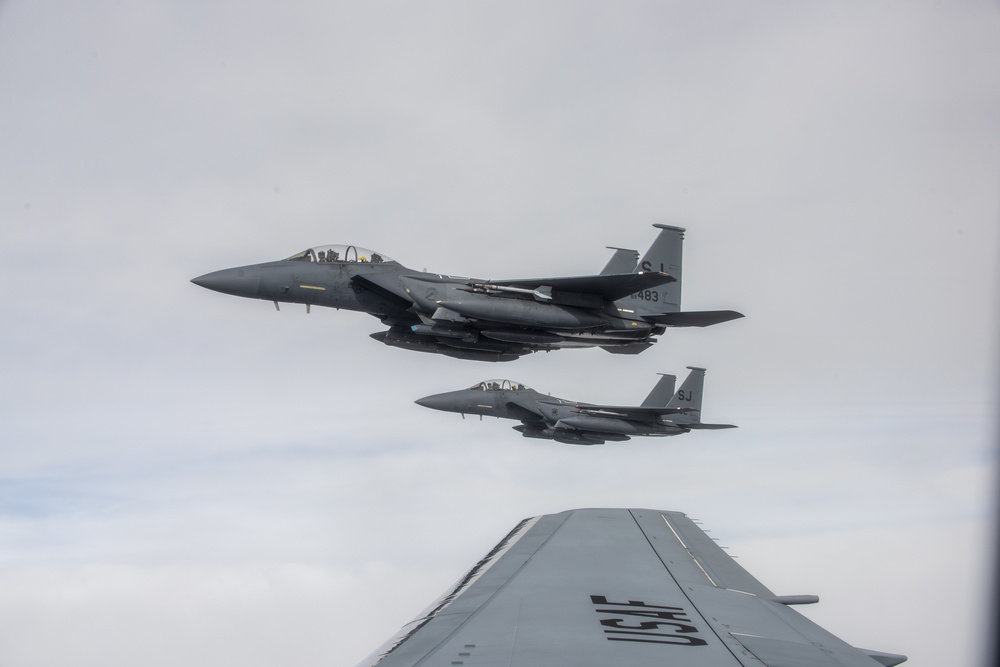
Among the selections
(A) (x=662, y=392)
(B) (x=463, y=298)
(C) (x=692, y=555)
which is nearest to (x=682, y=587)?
(C) (x=692, y=555)

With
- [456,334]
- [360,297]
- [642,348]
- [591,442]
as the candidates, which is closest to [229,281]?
[360,297]

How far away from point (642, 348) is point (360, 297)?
30.7ft

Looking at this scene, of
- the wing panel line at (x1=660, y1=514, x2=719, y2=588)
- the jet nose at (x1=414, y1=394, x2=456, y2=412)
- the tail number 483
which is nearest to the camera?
the wing panel line at (x1=660, y1=514, x2=719, y2=588)

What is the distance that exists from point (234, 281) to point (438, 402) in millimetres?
17075

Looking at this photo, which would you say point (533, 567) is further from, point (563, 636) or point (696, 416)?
point (696, 416)

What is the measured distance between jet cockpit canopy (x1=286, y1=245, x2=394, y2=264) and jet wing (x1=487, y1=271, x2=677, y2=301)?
363 cm

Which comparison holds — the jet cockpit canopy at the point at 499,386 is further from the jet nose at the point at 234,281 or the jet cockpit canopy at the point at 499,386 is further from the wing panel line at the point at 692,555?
the wing panel line at the point at 692,555

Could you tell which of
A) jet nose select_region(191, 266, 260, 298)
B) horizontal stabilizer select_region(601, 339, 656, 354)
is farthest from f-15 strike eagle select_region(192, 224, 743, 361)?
horizontal stabilizer select_region(601, 339, 656, 354)

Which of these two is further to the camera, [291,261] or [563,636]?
[291,261]

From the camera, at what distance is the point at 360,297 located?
24.5 meters

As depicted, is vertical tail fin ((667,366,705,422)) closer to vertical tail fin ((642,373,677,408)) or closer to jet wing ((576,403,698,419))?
vertical tail fin ((642,373,677,408))

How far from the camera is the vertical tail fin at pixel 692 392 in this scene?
49656 millimetres

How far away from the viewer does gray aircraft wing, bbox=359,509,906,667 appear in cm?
615

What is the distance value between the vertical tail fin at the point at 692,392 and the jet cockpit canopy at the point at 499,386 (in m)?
13.2
